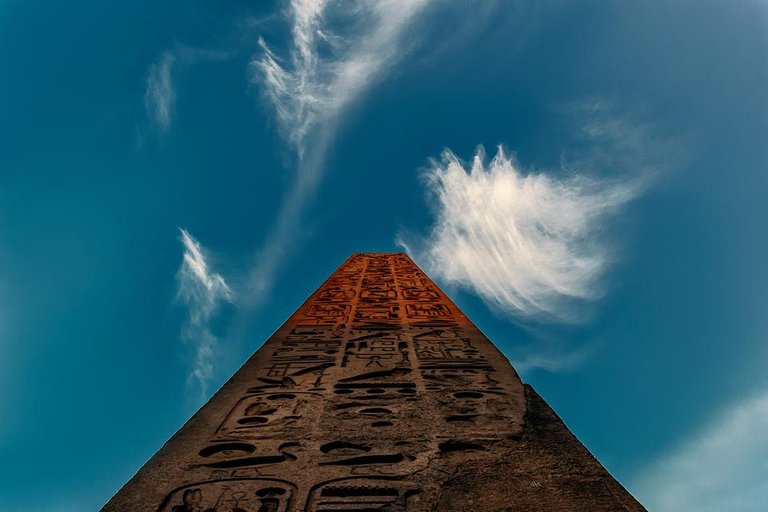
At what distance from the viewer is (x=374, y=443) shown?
264 cm

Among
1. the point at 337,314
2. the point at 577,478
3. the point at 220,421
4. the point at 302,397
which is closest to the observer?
the point at 577,478

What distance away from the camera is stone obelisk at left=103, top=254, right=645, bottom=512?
7.36 feet

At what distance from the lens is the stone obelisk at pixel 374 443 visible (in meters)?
2.24

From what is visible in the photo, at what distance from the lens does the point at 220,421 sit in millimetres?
2908

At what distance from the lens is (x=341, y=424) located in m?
2.82

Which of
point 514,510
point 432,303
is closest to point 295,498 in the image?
point 514,510

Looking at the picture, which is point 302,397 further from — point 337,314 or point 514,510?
point 337,314

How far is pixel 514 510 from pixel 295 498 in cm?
77

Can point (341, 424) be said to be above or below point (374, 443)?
above

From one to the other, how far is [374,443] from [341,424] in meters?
0.24

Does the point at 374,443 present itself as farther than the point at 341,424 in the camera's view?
No

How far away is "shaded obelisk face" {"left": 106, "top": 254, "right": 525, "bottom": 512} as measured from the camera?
89.5 inches

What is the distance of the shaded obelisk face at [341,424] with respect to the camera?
227cm

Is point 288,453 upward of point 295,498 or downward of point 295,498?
upward
